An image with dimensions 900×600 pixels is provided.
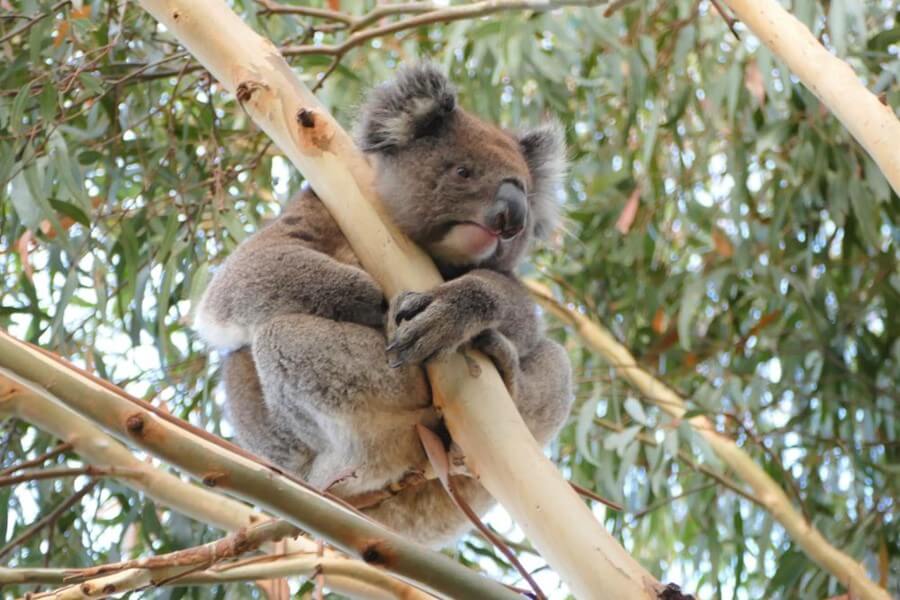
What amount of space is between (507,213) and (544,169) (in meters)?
0.43

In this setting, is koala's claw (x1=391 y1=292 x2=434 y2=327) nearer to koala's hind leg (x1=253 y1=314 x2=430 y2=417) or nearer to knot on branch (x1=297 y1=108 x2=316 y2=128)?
koala's hind leg (x1=253 y1=314 x2=430 y2=417)

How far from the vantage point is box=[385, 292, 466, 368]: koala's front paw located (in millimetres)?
1808

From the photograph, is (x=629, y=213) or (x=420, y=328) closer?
(x=420, y=328)

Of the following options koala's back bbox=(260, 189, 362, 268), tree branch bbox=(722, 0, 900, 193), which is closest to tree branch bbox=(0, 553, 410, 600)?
koala's back bbox=(260, 189, 362, 268)

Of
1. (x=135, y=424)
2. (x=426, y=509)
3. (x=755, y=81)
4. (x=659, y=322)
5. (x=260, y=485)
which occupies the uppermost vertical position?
(x=755, y=81)

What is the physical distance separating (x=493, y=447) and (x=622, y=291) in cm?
271

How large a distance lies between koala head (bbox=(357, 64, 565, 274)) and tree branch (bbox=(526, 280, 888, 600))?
135cm

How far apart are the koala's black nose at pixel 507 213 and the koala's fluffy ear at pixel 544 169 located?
1.08 feet

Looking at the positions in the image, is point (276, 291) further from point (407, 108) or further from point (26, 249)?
point (26, 249)

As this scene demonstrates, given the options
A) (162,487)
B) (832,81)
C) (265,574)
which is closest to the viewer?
(832,81)

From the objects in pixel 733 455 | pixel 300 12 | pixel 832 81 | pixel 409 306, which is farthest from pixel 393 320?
pixel 733 455

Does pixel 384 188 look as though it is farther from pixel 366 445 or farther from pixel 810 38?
pixel 810 38

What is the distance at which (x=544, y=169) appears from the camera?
2549mm

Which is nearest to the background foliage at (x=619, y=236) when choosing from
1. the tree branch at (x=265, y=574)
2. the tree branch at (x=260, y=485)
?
the tree branch at (x=265, y=574)
